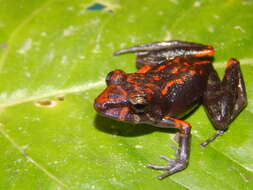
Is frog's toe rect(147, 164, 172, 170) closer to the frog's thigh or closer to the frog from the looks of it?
the frog

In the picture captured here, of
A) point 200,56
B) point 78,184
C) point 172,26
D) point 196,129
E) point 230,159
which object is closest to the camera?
point 78,184

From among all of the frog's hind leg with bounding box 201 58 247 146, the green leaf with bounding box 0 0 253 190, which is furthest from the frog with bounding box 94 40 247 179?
the green leaf with bounding box 0 0 253 190

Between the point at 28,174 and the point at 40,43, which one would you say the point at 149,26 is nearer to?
the point at 40,43

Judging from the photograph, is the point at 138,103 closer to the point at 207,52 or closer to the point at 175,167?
the point at 175,167

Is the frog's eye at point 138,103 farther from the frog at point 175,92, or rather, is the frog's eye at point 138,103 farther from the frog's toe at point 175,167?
the frog's toe at point 175,167

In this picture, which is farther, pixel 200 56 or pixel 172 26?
pixel 172 26

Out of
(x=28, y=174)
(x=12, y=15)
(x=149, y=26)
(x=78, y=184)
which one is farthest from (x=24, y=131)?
(x=149, y=26)

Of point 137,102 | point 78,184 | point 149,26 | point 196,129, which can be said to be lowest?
point 78,184

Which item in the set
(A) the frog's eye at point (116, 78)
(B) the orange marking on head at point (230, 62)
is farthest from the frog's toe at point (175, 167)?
(B) the orange marking on head at point (230, 62)
